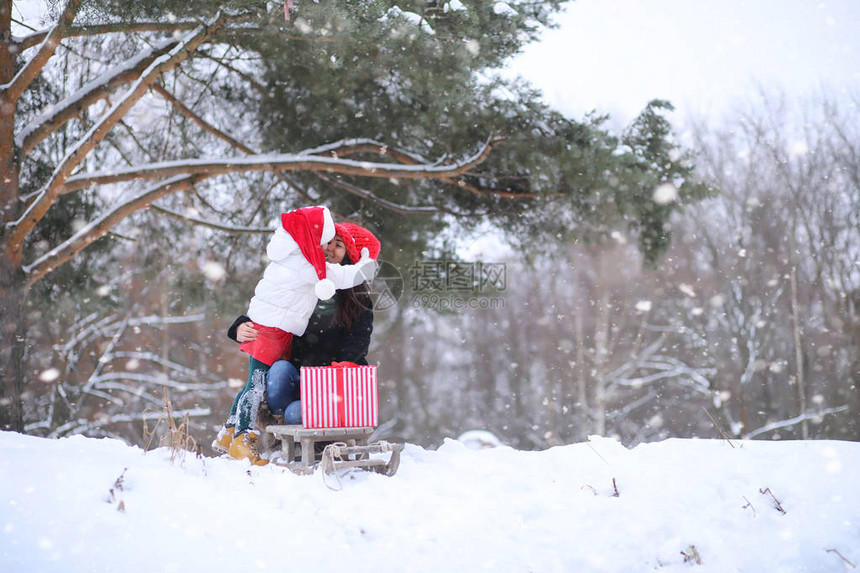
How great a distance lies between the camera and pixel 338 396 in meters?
3.05

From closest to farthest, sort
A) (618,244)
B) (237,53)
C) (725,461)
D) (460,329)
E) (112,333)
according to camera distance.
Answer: (725,461), (237,53), (112,333), (618,244), (460,329)

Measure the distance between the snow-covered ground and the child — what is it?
1.45 feet

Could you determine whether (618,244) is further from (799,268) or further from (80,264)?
(80,264)

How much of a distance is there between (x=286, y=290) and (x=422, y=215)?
399 cm

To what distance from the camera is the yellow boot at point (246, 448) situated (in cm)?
Result: 309

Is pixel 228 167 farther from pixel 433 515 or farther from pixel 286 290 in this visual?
pixel 433 515

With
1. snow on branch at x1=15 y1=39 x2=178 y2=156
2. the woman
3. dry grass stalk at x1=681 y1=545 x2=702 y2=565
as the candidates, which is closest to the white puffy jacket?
the woman

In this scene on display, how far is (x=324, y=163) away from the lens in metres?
5.24

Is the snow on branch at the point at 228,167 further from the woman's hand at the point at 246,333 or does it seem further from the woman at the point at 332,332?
the woman's hand at the point at 246,333

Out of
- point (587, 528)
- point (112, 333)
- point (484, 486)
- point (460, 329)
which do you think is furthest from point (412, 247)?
point (460, 329)

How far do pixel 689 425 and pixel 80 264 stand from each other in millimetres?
12816

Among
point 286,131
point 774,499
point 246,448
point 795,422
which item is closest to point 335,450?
point 246,448

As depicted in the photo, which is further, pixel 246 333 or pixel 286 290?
pixel 246 333

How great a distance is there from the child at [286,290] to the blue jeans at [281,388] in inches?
1.9
